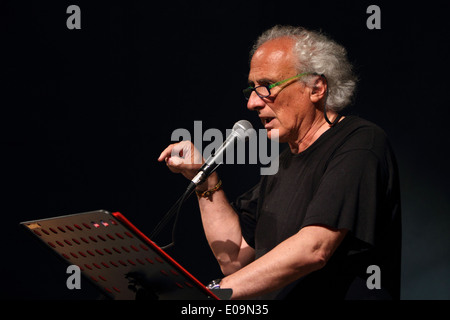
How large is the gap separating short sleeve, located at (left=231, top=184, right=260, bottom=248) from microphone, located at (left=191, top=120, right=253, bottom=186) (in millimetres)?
434

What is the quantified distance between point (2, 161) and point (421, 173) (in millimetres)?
1932

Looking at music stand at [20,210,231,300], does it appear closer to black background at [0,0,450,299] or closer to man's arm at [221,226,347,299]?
man's arm at [221,226,347,299]

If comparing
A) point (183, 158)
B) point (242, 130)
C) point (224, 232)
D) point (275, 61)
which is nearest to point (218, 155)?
point (242, 130)

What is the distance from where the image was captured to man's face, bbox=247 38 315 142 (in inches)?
63.8

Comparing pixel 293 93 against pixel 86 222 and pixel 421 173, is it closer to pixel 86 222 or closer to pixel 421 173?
pixel 86 222

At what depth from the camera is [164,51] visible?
2574 mm

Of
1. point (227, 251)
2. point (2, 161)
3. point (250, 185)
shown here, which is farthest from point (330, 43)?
point (2, 161)

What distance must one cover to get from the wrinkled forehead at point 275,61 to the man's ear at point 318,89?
87 mm

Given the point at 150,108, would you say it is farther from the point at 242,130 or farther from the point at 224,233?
the point at 242,130

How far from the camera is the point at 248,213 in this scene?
1854 millimetres

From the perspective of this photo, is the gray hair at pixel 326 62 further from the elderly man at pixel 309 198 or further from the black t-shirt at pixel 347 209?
the black t-shirt at pixel 347 209

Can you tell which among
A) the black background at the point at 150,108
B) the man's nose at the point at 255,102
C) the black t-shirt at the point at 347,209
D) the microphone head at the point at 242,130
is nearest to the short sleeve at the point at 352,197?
the black t-shirt at the point at 347,209

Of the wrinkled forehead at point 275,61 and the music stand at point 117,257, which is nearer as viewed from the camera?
the music stand at point 117,257

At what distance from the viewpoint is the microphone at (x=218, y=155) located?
4.53ft
